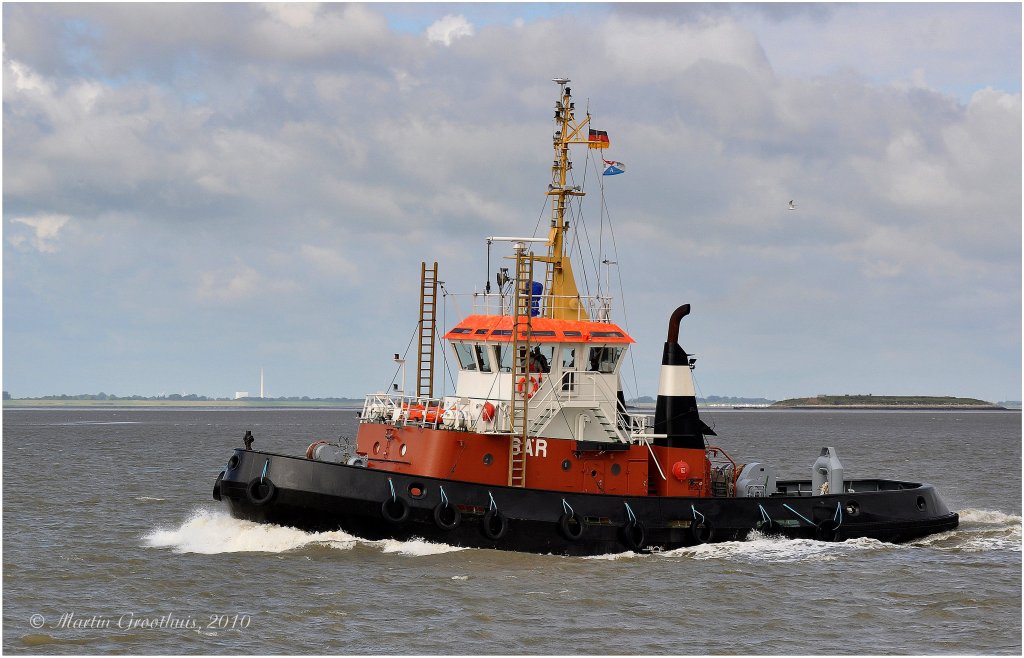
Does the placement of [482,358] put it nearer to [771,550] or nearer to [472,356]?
[472,356]

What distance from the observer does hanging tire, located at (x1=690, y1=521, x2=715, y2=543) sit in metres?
20.8

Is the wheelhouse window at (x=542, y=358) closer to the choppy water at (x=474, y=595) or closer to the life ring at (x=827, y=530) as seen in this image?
the choppy water at (x=474, y=595)

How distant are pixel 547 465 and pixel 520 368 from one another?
5.60ft

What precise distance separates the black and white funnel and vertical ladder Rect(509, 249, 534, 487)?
9.15 ft

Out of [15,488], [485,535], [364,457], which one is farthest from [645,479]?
[15,488]

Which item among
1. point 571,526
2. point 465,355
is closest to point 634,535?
point 571,526

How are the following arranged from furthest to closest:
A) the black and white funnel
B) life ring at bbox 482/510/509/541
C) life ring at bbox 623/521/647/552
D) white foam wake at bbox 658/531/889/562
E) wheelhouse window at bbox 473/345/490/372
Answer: the black and white funnel → wheelhouse window at bbox 473/345/490/372 → white foam wake at bbox 658/531/889/562 → life ring at bbox 623/521/647/552 → life ring at bbox 482/510/509/541

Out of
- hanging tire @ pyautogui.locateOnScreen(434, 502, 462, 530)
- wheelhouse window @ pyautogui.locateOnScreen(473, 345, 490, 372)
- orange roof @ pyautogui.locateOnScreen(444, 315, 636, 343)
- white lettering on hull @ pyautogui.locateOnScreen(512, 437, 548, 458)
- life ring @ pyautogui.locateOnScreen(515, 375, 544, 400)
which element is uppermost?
orange roof @ pyautogui.locateOnScreen(444, 315, 636, 343)

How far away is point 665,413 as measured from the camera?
2200cm

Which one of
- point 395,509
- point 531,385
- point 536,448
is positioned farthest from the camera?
point 531,385

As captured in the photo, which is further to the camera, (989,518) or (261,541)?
(989,518)

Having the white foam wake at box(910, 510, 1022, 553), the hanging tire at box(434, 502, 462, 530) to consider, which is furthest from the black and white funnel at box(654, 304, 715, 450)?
the white foam wake at box(910, 510, 1022, 553)

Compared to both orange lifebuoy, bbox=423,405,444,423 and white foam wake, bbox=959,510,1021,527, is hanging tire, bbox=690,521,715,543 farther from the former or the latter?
white foam wake, bbox=959,510,1021,527

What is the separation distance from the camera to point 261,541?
2022 centimetres
